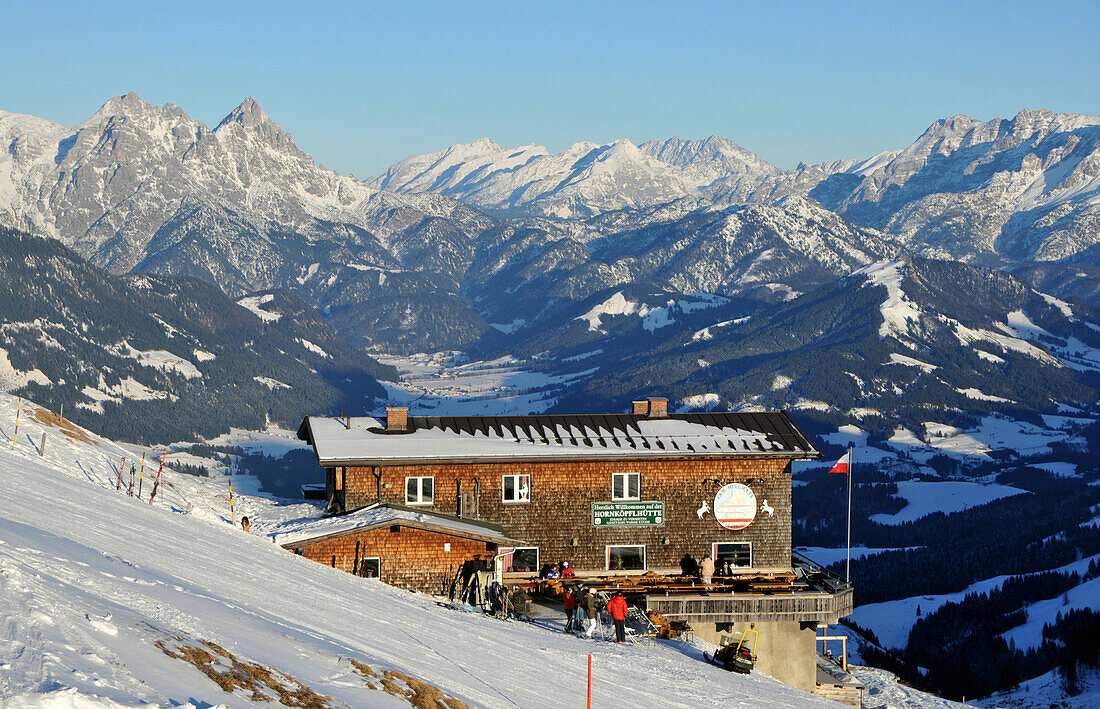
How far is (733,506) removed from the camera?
56.4 meters

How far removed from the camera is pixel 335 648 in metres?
26.2

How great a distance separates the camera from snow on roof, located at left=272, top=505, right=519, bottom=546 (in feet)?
160

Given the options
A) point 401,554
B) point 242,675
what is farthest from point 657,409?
point 242,675

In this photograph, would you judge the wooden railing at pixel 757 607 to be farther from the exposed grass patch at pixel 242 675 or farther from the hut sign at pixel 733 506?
the exposed grass patch at pixel 242 675

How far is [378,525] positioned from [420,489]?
217 inches

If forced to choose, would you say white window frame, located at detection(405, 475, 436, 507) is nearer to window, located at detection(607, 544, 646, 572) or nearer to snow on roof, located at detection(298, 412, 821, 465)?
snow on roof, located at detection(298, 412, 821, 465)

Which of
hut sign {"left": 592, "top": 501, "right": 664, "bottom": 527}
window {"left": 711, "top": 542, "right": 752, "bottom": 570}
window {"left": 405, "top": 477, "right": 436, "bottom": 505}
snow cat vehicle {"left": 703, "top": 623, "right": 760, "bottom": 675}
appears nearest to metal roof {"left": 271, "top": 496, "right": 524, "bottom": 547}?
window {"left": 405, "top": 477, "right": 436, "bottom": 505}

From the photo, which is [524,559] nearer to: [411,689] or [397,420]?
[397,420]

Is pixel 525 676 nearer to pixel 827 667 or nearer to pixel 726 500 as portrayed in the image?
pixel 726 500

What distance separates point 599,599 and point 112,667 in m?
25.9

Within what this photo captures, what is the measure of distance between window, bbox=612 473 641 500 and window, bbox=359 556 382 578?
1178 centimetres

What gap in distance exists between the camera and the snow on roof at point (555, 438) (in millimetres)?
54500

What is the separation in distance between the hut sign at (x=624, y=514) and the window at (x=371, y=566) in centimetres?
1086

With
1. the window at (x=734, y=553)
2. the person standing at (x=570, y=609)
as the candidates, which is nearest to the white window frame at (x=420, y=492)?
the window at (x=734, y=553)
